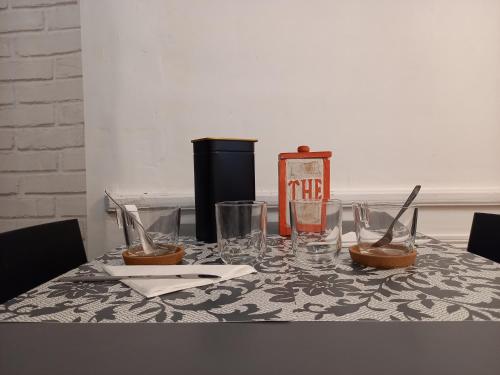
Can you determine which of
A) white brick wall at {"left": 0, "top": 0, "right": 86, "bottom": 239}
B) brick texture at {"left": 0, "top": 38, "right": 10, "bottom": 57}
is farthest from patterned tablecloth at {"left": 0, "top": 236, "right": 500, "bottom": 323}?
brick texture at {"left": 0, "top": 38, "right": 10, "bottom": 57}

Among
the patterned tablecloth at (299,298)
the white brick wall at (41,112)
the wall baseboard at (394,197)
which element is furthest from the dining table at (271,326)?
the white brick wall at (41,112)

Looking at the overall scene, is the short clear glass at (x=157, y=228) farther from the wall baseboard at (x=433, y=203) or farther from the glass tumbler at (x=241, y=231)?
the wall baseboard at (x=433, y=203)

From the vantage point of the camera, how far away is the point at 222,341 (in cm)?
30

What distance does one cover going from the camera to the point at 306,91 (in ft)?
3.78

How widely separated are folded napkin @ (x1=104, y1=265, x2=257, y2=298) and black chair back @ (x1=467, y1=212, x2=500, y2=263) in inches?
22.0

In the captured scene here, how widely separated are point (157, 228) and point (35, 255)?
25cm

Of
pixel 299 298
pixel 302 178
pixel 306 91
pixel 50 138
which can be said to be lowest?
Result: pixel 299 298

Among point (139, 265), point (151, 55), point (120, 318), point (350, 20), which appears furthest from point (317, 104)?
point (120, 318)

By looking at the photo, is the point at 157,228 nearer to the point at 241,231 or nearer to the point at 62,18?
the point at 241,231

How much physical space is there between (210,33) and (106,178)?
58 cm

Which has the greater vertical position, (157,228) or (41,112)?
(41,112)

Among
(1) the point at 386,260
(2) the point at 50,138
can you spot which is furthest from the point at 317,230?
(2) the point at 50,138

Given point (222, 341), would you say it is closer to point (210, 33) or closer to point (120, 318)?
point (120, 318)

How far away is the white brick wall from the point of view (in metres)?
1.17
